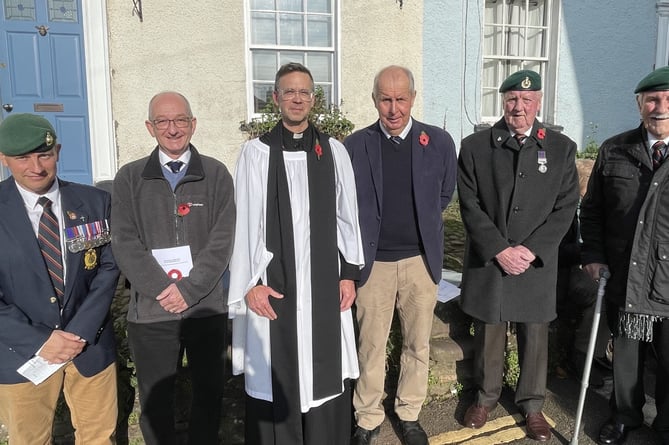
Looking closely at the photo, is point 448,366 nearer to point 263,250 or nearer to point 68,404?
point 263,250

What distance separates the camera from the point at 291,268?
2.72m

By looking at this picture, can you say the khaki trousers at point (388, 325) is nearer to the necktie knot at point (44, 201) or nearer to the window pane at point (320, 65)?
the necktie knot at point (44, 201)

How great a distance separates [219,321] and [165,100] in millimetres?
1193

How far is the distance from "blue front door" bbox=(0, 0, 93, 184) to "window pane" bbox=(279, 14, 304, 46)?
2.67 metres

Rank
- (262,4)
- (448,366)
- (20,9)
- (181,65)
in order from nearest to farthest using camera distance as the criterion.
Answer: (448,366)
(20,9)
(181,65)
(262,4)

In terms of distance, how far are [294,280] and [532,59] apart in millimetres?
7795

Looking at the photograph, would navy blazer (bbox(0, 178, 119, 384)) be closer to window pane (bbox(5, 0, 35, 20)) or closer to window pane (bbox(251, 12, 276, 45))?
window pane (bbox(5, 0, 35, 20))

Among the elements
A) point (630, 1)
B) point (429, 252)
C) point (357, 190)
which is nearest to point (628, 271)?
point (429, 252)

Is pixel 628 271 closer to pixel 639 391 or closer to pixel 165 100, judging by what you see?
pixel 639 391

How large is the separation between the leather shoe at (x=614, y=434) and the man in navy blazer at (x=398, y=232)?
1167mm

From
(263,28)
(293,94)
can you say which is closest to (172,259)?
(293,94)

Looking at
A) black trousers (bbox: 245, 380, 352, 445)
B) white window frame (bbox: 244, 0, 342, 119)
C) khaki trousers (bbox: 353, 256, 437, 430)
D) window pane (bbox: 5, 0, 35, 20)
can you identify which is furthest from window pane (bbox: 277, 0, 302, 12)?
black trousers (bbox: 245, 380, 352, 445)

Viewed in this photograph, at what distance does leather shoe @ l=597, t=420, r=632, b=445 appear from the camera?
130 inches

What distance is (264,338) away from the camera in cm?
276
